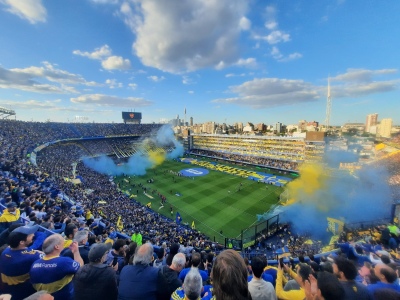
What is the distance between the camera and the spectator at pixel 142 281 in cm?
274

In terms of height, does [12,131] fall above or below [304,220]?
above

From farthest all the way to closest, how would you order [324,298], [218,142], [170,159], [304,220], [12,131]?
[218,142], [170,159], [12,131], [304,220], [324,298]

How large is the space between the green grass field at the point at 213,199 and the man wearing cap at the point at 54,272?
18597mm

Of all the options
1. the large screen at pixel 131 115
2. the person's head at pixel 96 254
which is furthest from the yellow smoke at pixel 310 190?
the large screen at pixel 131 115

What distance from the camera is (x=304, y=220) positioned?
806 inches

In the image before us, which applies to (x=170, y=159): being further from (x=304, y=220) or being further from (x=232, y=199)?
(x=304, y=220)

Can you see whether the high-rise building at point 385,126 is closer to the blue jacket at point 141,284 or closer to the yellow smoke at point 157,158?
the yellow smoke at point 157,158

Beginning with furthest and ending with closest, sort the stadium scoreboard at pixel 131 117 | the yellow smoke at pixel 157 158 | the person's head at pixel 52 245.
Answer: the stadium scoreboard at pixel 131 117 < the yellow smoke at pixel 157 158 < the person's head at pixel 52 245

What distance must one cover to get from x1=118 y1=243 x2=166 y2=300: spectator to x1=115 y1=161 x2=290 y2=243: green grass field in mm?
18376

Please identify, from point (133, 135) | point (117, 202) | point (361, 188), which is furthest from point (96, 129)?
point (361, 188)

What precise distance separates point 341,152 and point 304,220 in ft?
114

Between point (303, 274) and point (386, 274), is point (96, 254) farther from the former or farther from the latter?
point (386, 274)

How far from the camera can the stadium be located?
13.7 meters

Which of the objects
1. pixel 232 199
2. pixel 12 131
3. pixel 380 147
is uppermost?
pixel 12 131
